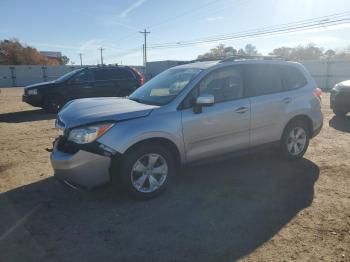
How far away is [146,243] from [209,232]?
71cm

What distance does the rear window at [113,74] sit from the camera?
13.7 metres

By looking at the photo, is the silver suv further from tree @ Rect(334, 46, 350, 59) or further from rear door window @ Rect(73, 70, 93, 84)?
A: tree @ Rect(334, 46, 350, 59)

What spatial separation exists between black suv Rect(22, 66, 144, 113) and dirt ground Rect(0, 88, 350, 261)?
7.13m

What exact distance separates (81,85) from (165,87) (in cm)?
872

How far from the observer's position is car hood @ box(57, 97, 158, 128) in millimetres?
4367

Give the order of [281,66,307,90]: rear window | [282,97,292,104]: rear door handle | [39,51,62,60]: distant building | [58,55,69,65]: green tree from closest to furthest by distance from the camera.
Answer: [282,97,292,104]: rear door handle, [281,66,307,90]: rear window, [39,51,62,60]: distant building, [58,55,69,65]: green tree

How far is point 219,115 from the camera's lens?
5055 mm

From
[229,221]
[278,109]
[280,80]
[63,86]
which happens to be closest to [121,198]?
[229,221]

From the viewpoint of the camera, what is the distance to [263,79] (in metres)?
5.77

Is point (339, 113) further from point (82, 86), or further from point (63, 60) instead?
point (63, 60)

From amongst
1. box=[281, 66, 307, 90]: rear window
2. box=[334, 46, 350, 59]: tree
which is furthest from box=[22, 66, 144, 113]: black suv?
box=[334, 46, 350, 59]: tree

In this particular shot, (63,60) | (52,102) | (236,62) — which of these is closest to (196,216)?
(236,62)

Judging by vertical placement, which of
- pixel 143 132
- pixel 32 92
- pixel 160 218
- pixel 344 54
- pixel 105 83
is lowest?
pixel 160 218

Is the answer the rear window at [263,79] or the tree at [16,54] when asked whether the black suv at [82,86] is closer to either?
the rear window at [263,79]
